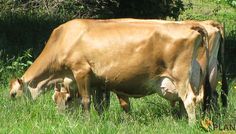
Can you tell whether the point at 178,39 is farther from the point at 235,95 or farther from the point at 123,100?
the point at 235,95

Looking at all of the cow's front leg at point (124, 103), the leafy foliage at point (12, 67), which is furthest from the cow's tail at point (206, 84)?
the leafy foliage at point (12, 67)

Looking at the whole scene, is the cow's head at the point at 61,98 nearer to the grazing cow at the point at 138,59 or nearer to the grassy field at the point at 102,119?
the grassy field at the point at 102,119

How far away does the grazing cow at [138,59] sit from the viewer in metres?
8.28

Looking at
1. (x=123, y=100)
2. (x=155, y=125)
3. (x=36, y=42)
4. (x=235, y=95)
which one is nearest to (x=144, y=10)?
(x=36, y=42)

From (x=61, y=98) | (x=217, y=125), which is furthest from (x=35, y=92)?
(x=217, y=125)

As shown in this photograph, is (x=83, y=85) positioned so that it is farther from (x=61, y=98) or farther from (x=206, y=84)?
(x=206, y=84)

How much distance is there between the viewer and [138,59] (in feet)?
27.4

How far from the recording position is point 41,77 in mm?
8938

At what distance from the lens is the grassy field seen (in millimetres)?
7101

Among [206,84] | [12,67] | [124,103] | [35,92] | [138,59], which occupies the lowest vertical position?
[12,67]

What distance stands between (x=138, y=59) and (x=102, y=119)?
3.43 ft

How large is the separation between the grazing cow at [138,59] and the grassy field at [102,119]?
1.14ft

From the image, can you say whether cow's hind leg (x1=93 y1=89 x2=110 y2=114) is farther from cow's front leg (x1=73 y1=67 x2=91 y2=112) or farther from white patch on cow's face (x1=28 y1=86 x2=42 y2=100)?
white patch on cow's face (x1=28 y1=86 x2=42 y2=100)

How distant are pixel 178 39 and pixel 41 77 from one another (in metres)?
2.06
